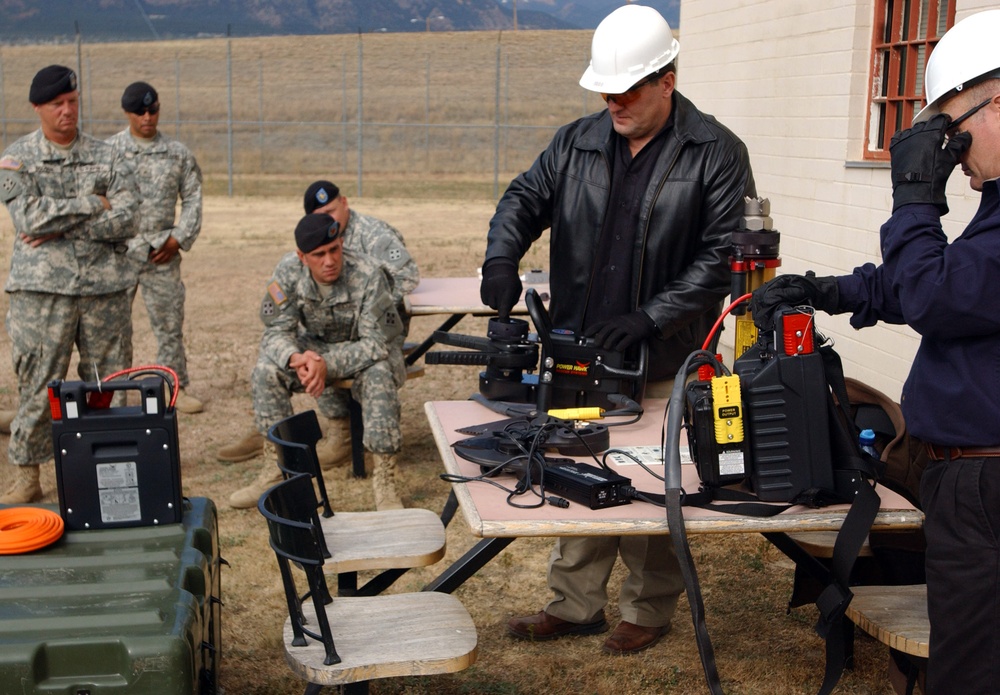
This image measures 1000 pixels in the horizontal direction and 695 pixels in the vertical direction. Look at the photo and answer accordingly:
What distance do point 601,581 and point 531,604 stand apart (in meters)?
0.57

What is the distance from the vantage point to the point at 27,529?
10.6ft

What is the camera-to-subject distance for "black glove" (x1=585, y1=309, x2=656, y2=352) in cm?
337

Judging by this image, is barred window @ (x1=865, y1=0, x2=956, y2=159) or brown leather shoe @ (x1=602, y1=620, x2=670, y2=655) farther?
barred window @ (x1=865, y1=0, x2=956, y2=159)

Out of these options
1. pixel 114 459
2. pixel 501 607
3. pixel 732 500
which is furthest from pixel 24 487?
pixel 732 500

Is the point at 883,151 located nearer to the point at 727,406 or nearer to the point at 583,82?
the point at 583,82

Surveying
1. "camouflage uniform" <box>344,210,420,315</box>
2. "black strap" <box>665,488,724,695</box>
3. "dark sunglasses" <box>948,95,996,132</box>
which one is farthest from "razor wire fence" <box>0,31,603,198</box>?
"dark sunglasses" <box>948,95,996,132</box>

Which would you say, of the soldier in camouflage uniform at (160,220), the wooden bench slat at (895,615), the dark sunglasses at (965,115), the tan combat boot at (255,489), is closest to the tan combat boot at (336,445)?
the tan combat boot at (255,489)

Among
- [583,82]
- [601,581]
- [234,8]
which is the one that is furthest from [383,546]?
[234,8]

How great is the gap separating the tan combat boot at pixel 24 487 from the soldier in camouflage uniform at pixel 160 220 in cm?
168

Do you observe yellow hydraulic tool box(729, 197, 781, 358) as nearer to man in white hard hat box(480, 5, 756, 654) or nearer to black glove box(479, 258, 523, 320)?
man in white hard hat box(480, 5, 756, 654)

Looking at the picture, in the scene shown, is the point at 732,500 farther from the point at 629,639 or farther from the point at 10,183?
the point at 10,183

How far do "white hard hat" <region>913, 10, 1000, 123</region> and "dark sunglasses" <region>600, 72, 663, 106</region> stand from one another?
3.93 feet

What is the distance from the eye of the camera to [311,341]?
18.7 feet

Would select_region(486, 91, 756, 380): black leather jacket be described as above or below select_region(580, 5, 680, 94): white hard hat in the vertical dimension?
below
